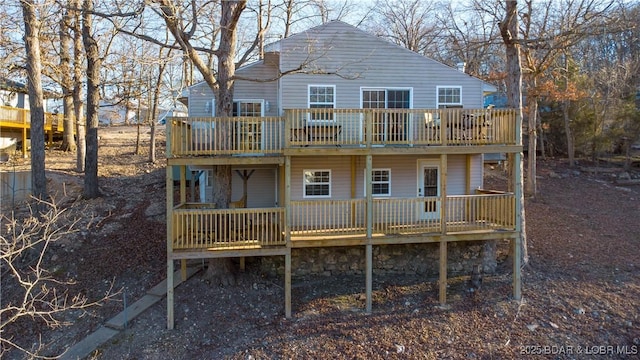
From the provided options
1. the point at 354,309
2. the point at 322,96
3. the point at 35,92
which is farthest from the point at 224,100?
the point at 354,309

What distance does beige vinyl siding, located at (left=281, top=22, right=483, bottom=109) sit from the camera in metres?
12.6

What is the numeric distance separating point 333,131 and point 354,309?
15.2 ft

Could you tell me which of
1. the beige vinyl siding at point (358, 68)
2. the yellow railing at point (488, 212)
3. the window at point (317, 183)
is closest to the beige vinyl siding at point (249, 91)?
the beige vinyl siding at point (358, 68)

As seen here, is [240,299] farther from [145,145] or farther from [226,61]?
[145,145]

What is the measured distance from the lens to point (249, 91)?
13328 mm

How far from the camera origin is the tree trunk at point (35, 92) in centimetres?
1188

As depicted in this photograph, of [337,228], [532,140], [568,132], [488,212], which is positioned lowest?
[337,228]

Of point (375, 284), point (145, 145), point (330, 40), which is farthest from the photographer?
point (145, 145)

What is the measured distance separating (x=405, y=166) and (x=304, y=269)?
15.4ft

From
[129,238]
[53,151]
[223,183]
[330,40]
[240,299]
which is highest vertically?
[330,40]

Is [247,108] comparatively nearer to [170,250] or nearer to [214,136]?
[214,136]

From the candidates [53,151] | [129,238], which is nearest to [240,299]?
[129,238]

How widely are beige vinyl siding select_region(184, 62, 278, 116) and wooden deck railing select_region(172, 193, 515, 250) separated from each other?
352 centimetres

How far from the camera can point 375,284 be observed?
11.3m
